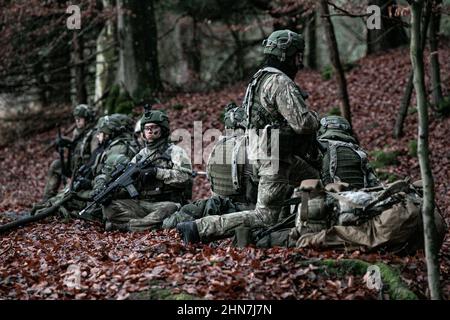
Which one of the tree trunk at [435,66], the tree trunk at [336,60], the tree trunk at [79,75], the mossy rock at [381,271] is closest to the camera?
the mossy rock at [381,271]

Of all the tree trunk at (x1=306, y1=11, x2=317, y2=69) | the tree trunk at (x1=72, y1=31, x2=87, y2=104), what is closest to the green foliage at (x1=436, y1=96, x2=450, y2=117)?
the tree trunk at (x1=306, y1=11, x2=317, y2=69)

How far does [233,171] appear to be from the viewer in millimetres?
9555

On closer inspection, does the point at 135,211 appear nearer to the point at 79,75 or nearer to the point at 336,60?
the point at 336,60

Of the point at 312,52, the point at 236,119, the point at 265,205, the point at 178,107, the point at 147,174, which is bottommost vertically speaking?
the point at 265,205

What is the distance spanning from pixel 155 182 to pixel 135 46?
12162 mm

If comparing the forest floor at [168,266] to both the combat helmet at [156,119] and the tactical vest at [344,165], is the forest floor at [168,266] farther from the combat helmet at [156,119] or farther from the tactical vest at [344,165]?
the combat helmet at [156,119]

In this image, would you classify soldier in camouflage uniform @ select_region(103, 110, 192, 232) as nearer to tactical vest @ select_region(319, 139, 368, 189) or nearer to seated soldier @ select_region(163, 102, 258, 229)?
seated soldier @ select_region(163, 102, 258, 229)

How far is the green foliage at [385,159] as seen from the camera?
16859 mm

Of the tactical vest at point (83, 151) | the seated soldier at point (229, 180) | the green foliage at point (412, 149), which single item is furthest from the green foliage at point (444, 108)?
the seated soldier at point (229, 180)

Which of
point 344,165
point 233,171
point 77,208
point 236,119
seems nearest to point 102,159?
point 77,208

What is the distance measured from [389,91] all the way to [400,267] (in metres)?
15.1

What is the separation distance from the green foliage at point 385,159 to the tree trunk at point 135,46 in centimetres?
930

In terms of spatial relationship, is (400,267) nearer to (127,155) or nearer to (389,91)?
(127,155)

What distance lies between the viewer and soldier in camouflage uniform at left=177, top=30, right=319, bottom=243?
28.5 feet
